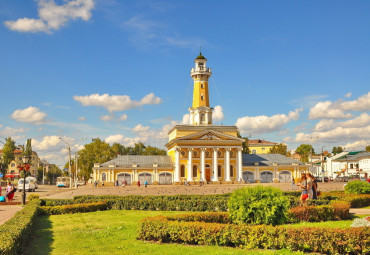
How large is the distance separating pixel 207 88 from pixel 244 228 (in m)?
60.0

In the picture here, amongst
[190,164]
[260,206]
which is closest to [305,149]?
[190,164]

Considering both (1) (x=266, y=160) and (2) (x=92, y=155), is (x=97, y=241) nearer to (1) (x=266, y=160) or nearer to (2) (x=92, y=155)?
(1) (x=266, y=160)

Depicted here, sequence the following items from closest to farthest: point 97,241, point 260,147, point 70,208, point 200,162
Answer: point 97,241, point 70,208, point 200,162, point 260,147

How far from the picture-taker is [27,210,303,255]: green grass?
34.4 ft

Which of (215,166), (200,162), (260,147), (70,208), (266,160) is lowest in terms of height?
(70,208)

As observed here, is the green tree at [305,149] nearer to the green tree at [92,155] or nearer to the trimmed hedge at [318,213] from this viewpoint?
the green tree at [92,155]

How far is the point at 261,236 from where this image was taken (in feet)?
35.3

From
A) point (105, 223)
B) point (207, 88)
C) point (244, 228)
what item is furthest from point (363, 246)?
point (207, 88)

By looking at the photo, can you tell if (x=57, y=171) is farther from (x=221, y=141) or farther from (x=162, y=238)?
(x=162, y=238)

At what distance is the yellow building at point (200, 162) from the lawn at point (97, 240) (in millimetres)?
45566

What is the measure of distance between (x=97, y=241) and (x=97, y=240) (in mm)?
169

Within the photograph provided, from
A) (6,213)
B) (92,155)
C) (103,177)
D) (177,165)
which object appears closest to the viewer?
(6,213)

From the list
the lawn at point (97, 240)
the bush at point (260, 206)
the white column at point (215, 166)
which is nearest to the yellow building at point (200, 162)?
the white column at point (215, 166)

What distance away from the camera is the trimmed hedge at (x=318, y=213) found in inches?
606
